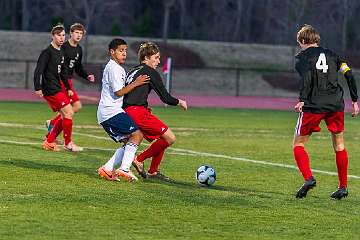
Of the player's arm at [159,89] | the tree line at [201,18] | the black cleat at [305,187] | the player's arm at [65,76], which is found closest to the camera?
the black cleat at [305,187]

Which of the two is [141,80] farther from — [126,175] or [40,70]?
[40,70]

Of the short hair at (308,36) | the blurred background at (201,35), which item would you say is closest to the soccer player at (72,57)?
the short hair at (308,36)

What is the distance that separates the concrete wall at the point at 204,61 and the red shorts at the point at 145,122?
28.9m

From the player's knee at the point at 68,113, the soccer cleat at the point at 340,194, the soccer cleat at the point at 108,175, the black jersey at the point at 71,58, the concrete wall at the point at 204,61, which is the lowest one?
the concrete wall at the point at 204,61

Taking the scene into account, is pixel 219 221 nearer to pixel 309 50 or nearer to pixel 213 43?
pixel 309 50

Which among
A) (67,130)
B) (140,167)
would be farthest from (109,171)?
(67,130)

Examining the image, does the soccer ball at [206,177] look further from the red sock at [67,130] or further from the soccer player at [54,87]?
the red sock at [67,130]

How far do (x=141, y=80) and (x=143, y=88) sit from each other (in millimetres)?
174

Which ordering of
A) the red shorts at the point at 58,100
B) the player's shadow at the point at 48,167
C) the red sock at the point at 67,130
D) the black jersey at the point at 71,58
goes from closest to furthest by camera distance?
the player's shadow at the point at 48,167 → the red sock at the point at 67,130 → the red shorts at the point at 58,100 → the black jersey at the point at 71,58

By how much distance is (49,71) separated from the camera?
15.1m

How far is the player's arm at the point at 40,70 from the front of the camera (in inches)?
584

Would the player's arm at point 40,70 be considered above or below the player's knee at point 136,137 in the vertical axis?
above

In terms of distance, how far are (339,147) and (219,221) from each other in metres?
2.61

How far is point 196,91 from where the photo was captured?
4466cm
